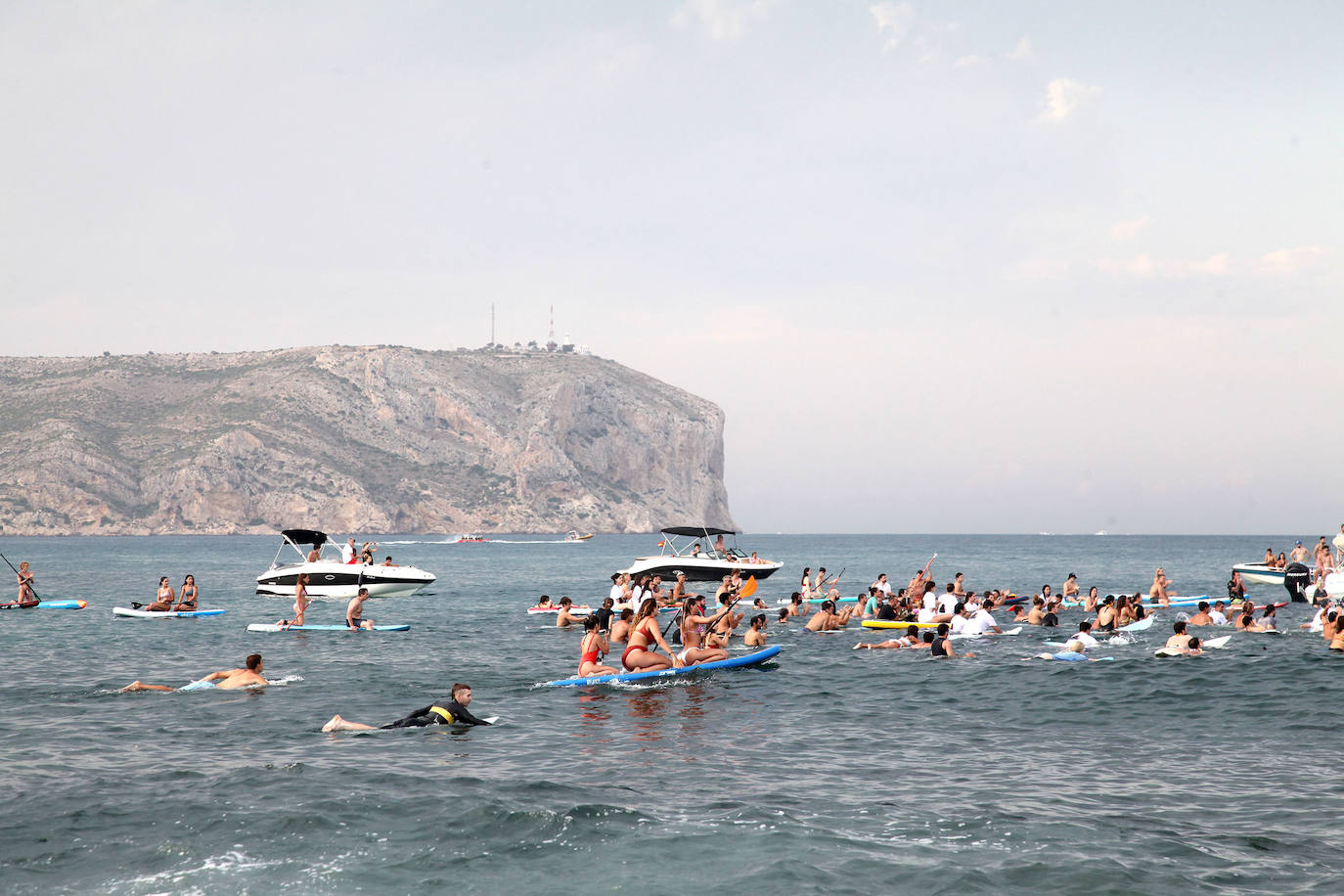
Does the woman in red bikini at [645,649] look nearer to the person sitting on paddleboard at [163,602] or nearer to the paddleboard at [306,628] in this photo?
the paddleboard at [306,628]

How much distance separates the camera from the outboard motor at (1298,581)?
42250 mm

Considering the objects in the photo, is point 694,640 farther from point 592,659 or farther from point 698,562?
point 698,562

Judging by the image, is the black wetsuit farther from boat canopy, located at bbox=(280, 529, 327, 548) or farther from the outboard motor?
the outboard motor

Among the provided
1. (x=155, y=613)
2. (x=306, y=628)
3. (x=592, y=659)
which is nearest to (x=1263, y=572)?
(x=592, y=659)

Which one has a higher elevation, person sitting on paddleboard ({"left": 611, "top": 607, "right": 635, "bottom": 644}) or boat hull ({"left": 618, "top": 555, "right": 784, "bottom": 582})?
boat hull ({"left": 618, "top": 555, "right": 784, "bottom": 582})

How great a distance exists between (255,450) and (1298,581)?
15453cm

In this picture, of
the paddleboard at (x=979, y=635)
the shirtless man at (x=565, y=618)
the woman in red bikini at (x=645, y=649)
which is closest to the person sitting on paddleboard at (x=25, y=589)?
the shirtless man at (x=565, y=618)

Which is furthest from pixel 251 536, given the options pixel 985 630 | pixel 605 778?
pixel 605 778

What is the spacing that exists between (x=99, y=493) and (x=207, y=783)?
16544 cm

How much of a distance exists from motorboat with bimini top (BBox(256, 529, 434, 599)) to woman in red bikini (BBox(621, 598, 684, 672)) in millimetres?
23081

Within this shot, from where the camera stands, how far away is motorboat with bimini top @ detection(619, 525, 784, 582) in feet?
154

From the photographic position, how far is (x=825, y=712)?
61.0 ft

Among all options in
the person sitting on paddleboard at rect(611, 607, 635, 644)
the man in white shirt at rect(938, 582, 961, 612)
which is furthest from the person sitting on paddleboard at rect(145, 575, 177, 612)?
the man in white shirt at rect(938, 582, 961, 612)

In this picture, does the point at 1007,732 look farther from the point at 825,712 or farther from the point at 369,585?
the point at 369,585
